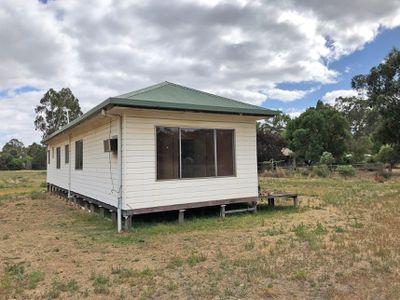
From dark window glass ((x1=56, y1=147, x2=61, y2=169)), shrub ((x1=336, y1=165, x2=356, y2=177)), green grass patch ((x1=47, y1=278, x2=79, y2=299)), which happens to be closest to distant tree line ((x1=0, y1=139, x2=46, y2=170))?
dark window glass ((x1=56, y1=147, x2=61, y2=169))

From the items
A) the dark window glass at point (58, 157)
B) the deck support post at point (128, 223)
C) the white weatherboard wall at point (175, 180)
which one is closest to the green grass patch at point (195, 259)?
the deck support post at point (128, 223)

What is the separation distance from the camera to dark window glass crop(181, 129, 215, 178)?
7.50 metres

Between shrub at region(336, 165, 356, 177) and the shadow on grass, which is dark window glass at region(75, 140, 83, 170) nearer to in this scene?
the shadow on grass

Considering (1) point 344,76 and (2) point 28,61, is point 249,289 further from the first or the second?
(1) point 344,76

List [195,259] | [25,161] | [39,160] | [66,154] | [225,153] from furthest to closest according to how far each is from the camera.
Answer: [25,161] < [39,160] < [66,154] < [225,153] < [195,259]

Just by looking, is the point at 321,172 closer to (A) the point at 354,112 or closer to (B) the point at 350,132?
(B) the point at 350,132

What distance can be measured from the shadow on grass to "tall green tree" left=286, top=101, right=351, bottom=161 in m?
24.1

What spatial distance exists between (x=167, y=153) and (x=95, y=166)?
2.60 meters

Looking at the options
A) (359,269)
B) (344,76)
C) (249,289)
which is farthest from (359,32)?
(249,289)

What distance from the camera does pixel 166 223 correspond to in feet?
24.2

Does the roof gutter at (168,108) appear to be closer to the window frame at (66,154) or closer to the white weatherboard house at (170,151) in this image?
the white weatherboard house at (170,151)

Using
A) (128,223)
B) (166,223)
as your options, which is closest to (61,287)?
(128,223)

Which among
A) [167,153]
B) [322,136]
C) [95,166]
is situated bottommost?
[95,166]

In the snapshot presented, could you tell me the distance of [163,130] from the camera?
727cm
